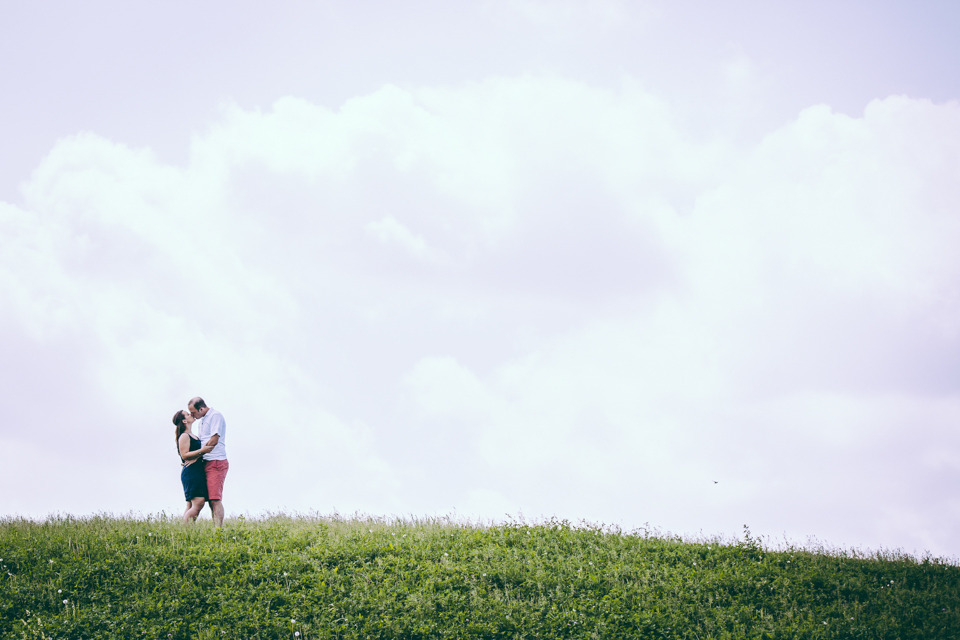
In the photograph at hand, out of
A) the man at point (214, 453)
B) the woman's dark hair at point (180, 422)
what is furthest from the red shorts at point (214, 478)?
the woman's dark hair at point (180, 422)

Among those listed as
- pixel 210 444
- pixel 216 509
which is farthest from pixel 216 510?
pixel 210 444

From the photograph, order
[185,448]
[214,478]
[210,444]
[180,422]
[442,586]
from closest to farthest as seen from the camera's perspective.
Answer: [442,586]
[210,444]
[214,478]
[185,448]
[180,422]

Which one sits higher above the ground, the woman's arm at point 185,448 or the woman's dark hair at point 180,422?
the woman's dark hair at point 180,422

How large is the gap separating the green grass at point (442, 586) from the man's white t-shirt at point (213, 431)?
1.50 meters

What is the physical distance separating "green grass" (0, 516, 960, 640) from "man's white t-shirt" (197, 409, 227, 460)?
150cm

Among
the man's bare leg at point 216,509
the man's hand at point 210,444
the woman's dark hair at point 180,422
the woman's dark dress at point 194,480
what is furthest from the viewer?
the woman's dark hair at point 180,422

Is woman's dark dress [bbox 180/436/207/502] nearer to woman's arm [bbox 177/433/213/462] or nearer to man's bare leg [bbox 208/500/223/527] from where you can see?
woman's arm [bbox 177/433/213/462]

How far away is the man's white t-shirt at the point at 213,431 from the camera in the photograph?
47.5 feet

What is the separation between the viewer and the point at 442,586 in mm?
11359

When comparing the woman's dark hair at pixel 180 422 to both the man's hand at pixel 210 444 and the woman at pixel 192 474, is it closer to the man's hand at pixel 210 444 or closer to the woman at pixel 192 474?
the woman at pixel 192 474

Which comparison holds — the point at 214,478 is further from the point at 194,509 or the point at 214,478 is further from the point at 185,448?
the point at 185,448

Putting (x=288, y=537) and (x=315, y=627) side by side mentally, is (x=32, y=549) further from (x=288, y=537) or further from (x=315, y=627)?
(x=315, y=627)

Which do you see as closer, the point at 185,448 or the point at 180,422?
the point at 185,448

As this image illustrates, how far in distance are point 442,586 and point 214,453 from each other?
19.7ft
